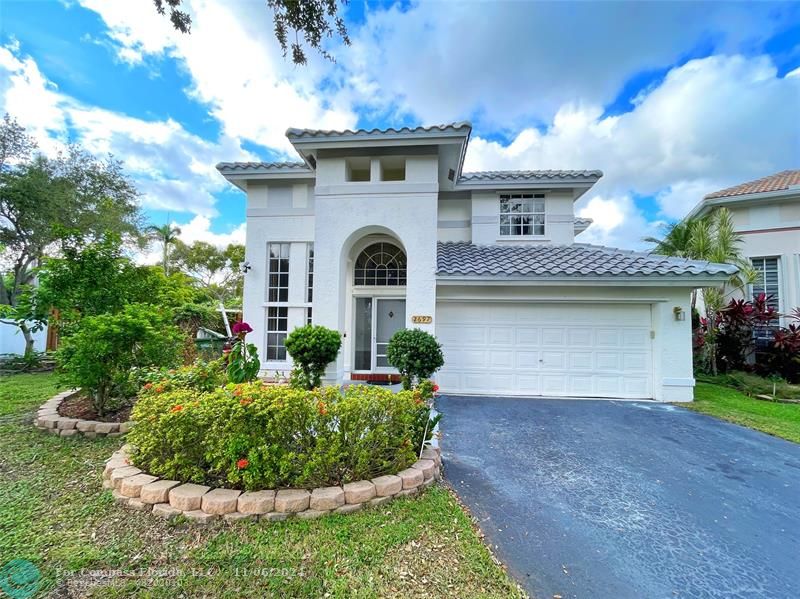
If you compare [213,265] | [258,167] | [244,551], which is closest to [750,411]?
[244,551]

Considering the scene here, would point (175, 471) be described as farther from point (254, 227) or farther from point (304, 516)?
point (254, 227)

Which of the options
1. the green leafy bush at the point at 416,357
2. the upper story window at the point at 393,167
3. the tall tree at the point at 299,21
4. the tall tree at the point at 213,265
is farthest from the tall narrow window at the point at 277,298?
the tall tree at the point at 213,265

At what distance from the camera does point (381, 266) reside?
10258 mm

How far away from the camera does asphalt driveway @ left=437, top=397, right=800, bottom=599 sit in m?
2.78

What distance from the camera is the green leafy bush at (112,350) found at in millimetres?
5336

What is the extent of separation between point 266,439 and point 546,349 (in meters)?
7.77

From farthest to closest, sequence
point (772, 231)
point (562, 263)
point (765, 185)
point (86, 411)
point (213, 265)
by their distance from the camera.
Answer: point (213, 265)
point (765, 185)
point (772, 231)
point (562, 263)
point (86, 411)

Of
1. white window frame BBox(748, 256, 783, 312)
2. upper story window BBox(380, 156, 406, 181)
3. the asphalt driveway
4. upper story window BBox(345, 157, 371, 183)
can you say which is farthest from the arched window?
white window frame BBox(748, 256, 783, 312)

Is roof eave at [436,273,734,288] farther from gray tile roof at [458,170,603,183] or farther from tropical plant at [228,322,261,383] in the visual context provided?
A: tropical plant at [228,322,261,383]

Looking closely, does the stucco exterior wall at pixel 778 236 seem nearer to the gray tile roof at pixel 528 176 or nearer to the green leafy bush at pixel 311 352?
the gray tile roof at pixel 528 176

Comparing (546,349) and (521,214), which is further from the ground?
(521,214)

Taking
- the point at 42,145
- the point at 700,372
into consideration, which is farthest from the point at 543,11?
the point at 42,145

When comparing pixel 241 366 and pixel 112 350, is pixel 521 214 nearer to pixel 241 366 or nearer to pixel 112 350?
pixel 241 366

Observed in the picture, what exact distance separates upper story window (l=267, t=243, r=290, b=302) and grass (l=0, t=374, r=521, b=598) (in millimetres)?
6993
